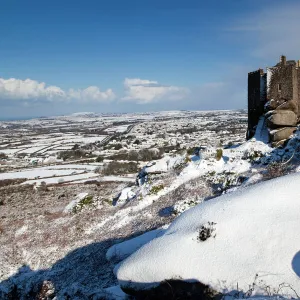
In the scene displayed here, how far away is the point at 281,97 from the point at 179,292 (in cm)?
1844

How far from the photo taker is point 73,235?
56.6 ft

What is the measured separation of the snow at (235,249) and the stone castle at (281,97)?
1382cm

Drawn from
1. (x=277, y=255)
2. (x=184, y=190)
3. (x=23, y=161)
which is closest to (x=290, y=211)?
(x=277, y=255)

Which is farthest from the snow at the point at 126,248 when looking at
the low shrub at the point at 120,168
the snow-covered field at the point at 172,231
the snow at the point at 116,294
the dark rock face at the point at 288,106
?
the low shrub at the point at 120,168

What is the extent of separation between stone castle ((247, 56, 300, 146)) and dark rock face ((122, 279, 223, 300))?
644 inches

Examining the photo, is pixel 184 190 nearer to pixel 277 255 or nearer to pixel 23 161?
pixel 277 255

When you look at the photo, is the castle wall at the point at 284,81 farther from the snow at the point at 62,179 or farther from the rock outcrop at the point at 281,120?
the snow at the point at 62,179

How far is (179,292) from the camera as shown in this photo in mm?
7363

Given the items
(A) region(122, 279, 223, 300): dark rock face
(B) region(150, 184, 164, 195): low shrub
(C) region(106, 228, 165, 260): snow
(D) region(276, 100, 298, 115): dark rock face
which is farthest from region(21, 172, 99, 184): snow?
(A) region(122, 279, 223, 300): dark rock face

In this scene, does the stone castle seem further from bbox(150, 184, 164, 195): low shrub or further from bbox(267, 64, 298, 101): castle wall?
bbox(150, 184, 164, 195): low shrub

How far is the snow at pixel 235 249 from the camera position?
716 centimetres

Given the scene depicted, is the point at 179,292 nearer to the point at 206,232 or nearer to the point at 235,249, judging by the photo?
the point at 206,232

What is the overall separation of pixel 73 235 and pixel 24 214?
6.77 metres

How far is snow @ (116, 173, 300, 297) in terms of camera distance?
716cm
